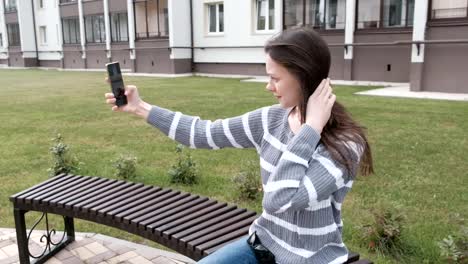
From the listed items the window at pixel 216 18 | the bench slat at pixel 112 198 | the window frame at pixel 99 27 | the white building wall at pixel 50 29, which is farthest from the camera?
the white building wall at pixel 50 29

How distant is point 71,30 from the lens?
36125mm

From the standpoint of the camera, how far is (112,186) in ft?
12.0

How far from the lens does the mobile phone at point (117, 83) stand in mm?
2357

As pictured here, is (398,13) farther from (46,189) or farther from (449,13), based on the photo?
(46,189)

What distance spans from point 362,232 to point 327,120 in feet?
7.84

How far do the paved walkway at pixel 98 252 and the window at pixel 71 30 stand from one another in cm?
→ 3376

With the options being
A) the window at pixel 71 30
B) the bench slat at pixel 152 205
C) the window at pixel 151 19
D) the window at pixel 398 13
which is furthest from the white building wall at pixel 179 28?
the bench slat at pixel 152 205

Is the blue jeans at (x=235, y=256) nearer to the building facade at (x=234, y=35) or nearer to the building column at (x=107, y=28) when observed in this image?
the building facade at (x=234, y=35)

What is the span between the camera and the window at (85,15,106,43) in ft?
109

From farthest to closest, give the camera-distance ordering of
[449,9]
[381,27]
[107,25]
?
1. [107,25]
2. [381,27]
3. [449,9]

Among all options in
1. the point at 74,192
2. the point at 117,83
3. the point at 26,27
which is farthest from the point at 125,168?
the point at 26,27

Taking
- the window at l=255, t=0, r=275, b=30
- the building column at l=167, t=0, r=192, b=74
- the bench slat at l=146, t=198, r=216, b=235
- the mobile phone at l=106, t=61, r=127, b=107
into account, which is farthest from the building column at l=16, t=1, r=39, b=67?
the mobile phone at l=106, t=61, r=127, b=107

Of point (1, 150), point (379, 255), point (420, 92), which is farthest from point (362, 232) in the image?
point (420, 92)

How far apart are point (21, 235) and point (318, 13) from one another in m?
18.5
